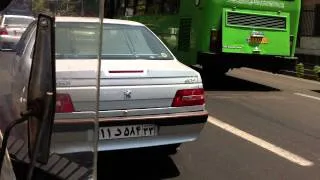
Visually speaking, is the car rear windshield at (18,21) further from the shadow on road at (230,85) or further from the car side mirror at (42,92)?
the shadow on road at (230,85)

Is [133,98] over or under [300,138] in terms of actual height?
over

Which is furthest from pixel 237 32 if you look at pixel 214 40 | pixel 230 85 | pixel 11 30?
pixel 11 30

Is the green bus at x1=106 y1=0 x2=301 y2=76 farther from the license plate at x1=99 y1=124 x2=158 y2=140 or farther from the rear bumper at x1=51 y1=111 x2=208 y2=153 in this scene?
the license plate at x1=99 y1=124 x2=158 y2=140

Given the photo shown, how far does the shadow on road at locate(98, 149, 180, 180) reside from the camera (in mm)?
5700

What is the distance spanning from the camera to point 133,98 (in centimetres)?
513

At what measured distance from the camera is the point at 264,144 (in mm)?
7457

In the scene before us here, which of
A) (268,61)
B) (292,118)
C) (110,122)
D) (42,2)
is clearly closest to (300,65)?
(268,61)

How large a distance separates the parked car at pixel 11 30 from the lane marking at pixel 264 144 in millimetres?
4312

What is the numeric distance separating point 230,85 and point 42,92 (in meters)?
12.6

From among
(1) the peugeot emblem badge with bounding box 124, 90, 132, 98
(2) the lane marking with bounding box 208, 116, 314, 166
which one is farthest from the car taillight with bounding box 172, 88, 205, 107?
(2) the lane marking with bounding box 208, 116, 314, 166

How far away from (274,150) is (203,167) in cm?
138

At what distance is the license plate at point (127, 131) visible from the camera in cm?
502

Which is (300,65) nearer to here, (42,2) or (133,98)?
(133,98)

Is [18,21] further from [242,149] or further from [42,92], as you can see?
[242,149]
